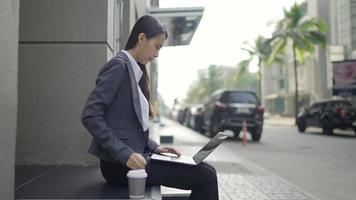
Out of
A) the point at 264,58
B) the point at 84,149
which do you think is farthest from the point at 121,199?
the point at 264,58

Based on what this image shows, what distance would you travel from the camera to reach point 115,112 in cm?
256

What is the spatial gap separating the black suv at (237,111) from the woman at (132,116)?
1254 centimetres

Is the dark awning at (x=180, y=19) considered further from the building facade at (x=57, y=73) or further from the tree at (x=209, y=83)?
the tree at (x=209, y=83)

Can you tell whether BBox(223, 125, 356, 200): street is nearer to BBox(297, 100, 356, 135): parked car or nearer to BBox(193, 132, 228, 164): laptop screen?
BBox(193, 132, 228, 164): laptop screen

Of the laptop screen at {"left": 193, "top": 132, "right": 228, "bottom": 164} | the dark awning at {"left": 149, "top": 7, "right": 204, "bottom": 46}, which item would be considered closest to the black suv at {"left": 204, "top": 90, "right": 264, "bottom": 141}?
the dark awning at {"left": 149, "top": 7, "right": 204, "bottom": 46}

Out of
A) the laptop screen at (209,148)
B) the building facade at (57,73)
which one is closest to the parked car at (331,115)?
the building facade at (57,73)

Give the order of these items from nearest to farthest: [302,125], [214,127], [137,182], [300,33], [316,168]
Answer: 1. [137,182]
2. [316,168]
3. [214,127]
4. [302,125]
5. [300,33]

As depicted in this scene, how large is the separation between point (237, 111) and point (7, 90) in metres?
13.1

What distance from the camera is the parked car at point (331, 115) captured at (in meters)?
18.2

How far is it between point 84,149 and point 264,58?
4289 centimetres

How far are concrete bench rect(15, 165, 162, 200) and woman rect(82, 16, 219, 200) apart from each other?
6.7 inches

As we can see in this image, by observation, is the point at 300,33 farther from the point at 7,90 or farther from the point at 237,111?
the point at 7,90

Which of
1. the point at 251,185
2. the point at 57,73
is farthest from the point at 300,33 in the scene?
the point at 57,73

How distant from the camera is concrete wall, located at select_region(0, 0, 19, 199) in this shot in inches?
90.9
